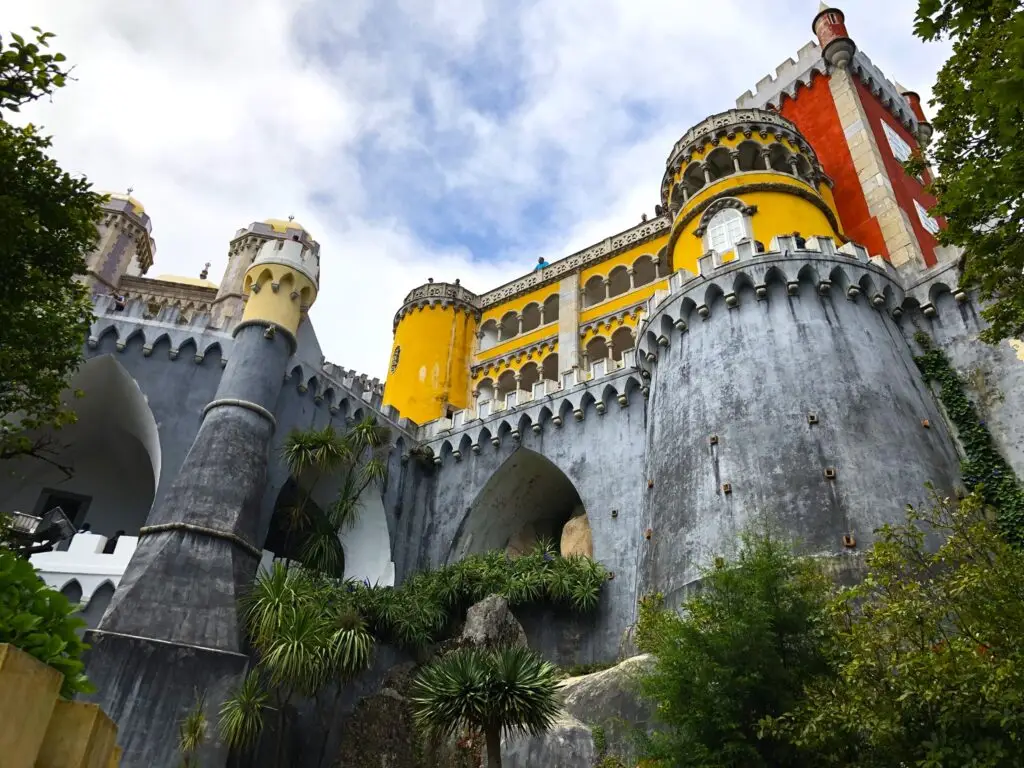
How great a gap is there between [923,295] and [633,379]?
8.51m

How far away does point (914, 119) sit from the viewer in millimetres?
A: 33406

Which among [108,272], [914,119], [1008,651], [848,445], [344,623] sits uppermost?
[914,119]

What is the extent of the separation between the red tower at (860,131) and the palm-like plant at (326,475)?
17504 mm

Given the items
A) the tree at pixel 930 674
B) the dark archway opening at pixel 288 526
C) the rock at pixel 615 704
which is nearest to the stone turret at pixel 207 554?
the dark archway opening at pixel 288 526

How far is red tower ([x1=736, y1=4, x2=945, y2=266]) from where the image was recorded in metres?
25.3

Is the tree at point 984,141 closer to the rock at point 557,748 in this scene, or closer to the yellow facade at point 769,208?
the rock at point 557,748

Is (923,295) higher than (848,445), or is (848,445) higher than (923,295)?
(923,295)

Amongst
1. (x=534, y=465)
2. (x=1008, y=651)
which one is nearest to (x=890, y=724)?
(x=1008, y=651)

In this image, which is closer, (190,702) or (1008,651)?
(1008,651)

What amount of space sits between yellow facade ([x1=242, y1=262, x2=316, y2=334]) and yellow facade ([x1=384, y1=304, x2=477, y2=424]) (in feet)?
37.4

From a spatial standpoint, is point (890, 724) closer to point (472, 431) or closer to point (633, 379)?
point (633, 379)

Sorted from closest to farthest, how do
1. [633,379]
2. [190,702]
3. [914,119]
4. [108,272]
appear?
Answer: [190,702], [633,379], [914,119], [108,272]

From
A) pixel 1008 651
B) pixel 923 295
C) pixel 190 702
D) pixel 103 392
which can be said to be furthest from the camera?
pixel 103 392

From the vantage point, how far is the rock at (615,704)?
1345 centimetres
